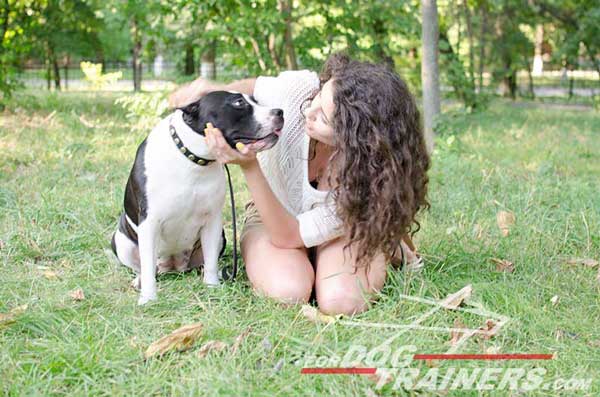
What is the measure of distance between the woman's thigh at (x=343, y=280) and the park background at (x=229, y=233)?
0.34 ft

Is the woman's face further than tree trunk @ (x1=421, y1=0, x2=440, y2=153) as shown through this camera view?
No

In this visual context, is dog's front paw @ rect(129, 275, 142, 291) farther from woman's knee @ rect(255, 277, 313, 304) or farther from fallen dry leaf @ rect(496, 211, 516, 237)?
fallen dry leaf @ rect(496, 211, 516, 237)

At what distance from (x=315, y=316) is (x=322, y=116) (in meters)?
0.79

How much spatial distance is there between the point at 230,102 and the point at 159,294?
89 cm

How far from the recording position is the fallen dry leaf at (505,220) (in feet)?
13.1

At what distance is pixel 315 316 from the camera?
9.04 feet

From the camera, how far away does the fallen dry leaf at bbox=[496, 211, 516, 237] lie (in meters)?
3.99

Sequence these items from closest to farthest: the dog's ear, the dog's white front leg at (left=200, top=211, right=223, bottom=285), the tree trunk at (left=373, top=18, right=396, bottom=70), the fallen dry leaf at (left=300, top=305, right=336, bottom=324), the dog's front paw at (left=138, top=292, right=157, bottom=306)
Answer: the fallen dry leaf at (left=300, top=305, right=336, bottom=324) < the dog's ear < the dog's front paw at (left=138, top=292, right=157, bottom=306) < the dog's white front leg at (left=200, top=211, right=223, bottom=285) < the tree trunk at (left=373, top=18, right=396, bottom=70)

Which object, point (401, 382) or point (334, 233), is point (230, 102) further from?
point (401, 382)

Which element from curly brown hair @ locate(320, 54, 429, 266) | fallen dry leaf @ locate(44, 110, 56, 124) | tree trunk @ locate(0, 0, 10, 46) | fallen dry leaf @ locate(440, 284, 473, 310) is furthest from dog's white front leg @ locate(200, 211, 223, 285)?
tree trunk @ locate(0, 0, 10, 46)

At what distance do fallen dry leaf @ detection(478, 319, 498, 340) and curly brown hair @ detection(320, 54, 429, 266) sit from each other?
479 mm

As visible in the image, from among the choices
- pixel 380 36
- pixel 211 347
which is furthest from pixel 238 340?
pixel 380 36

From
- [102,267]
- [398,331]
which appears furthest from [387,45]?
[398,331]

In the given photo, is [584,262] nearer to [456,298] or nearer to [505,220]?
[505,220]
